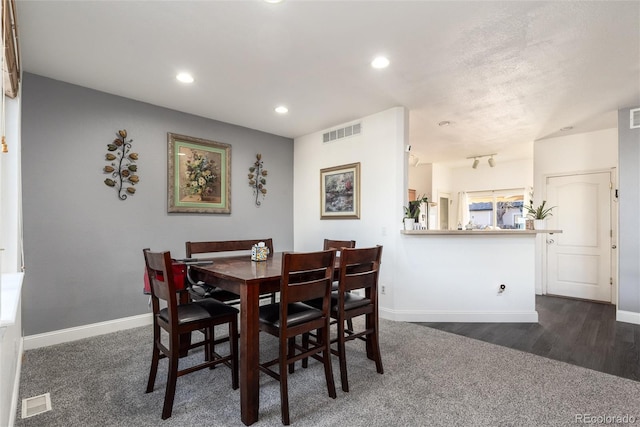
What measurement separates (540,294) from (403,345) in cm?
355

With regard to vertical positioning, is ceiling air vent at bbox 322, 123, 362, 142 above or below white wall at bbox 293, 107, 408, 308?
above

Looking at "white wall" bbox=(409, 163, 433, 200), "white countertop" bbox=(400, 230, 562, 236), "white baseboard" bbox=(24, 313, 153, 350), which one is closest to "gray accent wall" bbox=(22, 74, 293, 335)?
"white baseboard" bbox=(24, 313, 153, 350)

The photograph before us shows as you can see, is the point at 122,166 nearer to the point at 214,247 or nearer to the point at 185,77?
the point at 185,77

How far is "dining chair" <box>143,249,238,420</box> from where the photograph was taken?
1859 mm

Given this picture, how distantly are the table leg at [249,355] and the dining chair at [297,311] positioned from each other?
0.40 feet

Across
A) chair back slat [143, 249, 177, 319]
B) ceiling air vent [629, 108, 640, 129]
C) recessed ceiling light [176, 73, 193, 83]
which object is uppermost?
recessed ceiling light [176, 73, 193, 83]

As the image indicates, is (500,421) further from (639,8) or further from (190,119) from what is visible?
(190,119)

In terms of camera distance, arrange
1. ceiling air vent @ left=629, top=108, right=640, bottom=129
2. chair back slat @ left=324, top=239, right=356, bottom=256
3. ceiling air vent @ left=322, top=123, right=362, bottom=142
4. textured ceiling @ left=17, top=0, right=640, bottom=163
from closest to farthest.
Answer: textured ceiling @ left=17, top=0, right=640, bottom=163, chair back slat @ left=324, top=239, right=356, bottom=256, ceiling air vent @ left=629, top=108, right=640, bottom=129, ceiling air vent @ left=322, top=123, right=362, bottom=142

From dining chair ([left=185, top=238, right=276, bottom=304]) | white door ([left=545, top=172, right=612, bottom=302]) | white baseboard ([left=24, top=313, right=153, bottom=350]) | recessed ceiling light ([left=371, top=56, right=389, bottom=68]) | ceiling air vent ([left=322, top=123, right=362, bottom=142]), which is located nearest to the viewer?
dining chair ([left=185, top=238, right=276, bottom=304])

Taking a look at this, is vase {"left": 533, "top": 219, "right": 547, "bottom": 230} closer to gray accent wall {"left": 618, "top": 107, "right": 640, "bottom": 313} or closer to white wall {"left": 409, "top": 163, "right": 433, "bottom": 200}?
gray accent wall {"left": 618, "top": 107, "right": 640, "bottom": 313}

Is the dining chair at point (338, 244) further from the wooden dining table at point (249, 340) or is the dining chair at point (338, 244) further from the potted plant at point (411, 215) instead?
the wooden dining table at point (249, 340)

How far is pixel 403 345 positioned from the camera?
9.68 ft

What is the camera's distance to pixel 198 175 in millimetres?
3982

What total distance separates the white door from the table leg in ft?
17.0
